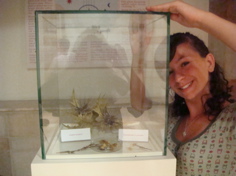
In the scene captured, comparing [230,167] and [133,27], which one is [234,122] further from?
[133,27]

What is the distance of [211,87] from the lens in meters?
0.97

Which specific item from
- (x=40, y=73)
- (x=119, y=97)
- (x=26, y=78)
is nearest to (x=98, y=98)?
(x=119, y=97)

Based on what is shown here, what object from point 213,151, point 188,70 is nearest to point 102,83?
point 188,70

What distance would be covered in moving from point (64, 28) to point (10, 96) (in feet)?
2.87

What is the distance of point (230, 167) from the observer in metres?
0.83

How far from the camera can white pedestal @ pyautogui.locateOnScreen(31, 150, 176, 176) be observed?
0.60 m

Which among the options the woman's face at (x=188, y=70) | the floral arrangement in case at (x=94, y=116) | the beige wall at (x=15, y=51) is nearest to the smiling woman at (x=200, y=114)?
the woman's face at (x=188, y=70)

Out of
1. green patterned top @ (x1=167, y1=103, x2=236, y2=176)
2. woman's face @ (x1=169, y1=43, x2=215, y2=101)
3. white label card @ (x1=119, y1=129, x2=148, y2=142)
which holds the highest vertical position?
woman's face @ (x1=169, y1=43, x2=215, y2=101)

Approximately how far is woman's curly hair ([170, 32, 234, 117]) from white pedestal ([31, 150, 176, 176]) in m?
0.38

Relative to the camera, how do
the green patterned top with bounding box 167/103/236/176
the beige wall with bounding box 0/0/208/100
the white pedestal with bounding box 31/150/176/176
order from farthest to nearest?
1. the beige wall with bounding box 0/0/208/100
2. the green patterned top with bounding box 167/103/236/176
3. the white pedestal with bounding box 31/150/176/176

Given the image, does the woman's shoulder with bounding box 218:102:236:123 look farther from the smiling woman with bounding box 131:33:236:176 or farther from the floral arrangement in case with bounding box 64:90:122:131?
the floral arrangement in case with bounding box 64:90:122:131

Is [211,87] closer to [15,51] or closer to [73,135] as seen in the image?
[73,135]

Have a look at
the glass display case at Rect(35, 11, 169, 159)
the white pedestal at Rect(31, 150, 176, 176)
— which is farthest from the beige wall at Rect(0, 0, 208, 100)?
the white pedestal at Rect(31, 150, 176, 176)

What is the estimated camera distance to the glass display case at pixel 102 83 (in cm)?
61
